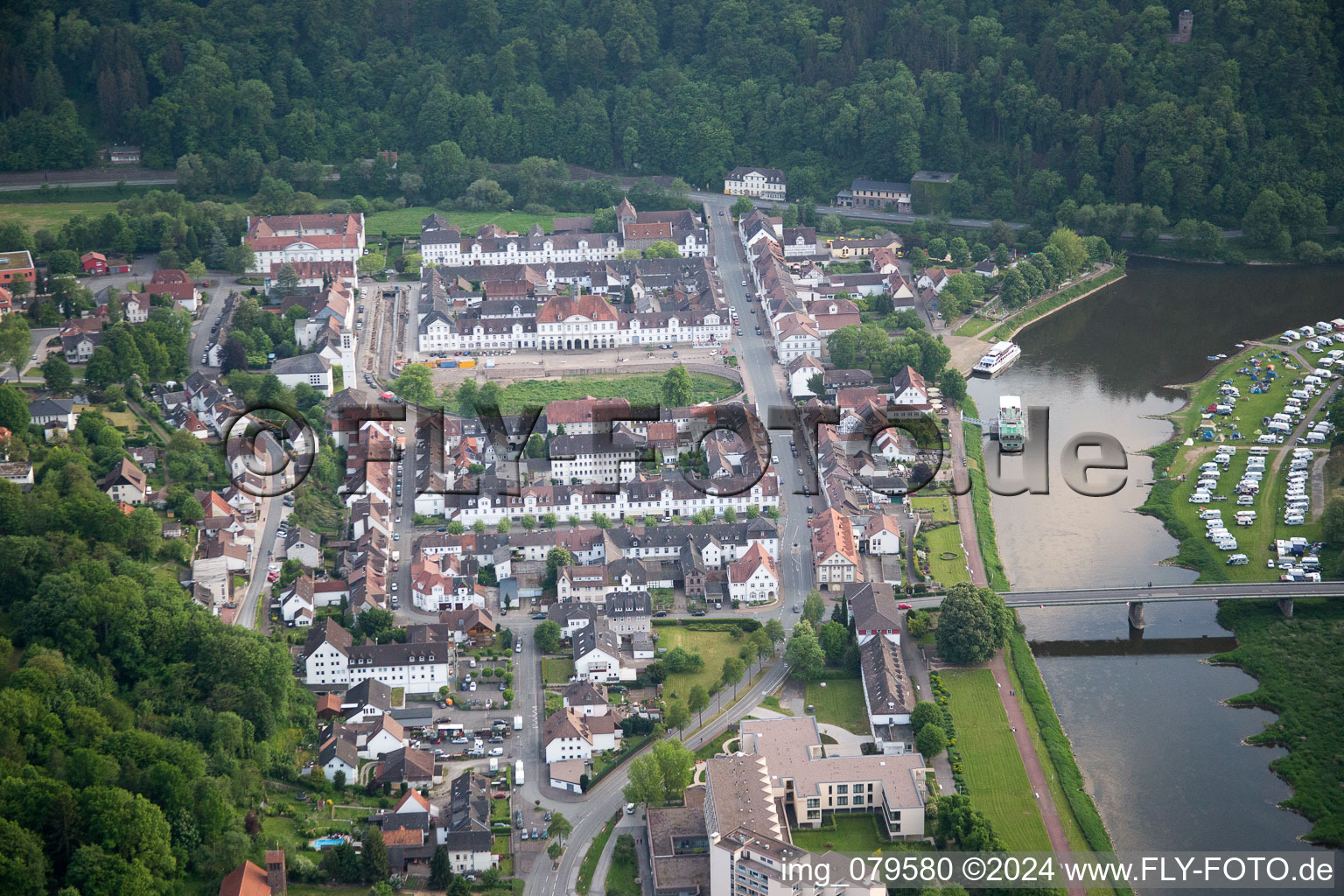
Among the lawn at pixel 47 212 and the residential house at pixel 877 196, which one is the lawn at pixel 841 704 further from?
the lawn at pixel 47 212

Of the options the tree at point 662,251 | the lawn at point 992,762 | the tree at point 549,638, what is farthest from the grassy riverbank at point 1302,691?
the tree at point 662,251

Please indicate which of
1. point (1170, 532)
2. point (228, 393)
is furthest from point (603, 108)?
point (1170, 532)

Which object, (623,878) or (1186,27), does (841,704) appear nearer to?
(623,878)

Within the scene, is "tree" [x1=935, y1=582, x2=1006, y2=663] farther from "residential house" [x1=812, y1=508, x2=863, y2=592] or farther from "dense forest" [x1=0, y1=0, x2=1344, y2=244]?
"dense forest" [x1=0, y1=0, x2=1344, y2=244]

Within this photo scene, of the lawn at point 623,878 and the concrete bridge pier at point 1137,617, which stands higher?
the concrete bridge pier at point 1137,617

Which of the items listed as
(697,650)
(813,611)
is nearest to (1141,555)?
(813,611)

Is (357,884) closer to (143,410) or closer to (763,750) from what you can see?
(763,750)

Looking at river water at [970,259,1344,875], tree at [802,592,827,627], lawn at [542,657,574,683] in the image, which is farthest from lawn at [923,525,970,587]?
lawn at [542,657,574,683]
